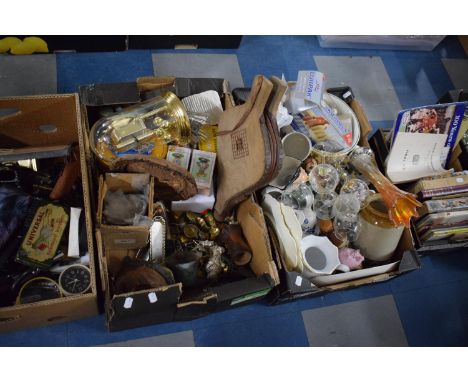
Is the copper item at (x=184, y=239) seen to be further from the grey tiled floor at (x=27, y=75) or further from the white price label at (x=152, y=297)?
the grey tiled floor at (x=27, y=75)

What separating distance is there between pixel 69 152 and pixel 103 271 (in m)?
0.53

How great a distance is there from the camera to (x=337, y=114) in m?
2.37

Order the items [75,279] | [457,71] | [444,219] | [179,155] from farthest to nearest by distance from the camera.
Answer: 1. [457,71]
2. [444,219]
3. [179,155]
4. [75,279]

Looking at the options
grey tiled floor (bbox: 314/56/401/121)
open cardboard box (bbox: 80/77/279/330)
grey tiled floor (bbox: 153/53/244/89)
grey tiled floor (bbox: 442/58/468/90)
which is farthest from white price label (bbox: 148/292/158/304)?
grey tiled floor (bbox: 442/58/468/90)

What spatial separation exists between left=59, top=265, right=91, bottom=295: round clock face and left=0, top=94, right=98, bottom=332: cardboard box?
2.8 inches

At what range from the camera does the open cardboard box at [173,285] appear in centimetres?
163

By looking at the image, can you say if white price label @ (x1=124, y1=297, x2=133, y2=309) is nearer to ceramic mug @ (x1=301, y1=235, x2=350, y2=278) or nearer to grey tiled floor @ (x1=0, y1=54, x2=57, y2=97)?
ceramic mug @ (x1=301, y1=235, x2=350, y2=278)

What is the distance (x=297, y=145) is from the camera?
2164 millimetres

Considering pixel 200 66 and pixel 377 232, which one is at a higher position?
pixel 200 66

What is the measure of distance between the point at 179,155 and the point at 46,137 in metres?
0.61

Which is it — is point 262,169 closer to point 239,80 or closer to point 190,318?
point 190,318

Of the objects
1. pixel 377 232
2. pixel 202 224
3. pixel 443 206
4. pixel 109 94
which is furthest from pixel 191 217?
pixel 443 206

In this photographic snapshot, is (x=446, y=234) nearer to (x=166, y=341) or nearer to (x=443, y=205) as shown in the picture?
(x=443, y=205)

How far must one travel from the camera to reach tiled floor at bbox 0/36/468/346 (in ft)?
6.59
